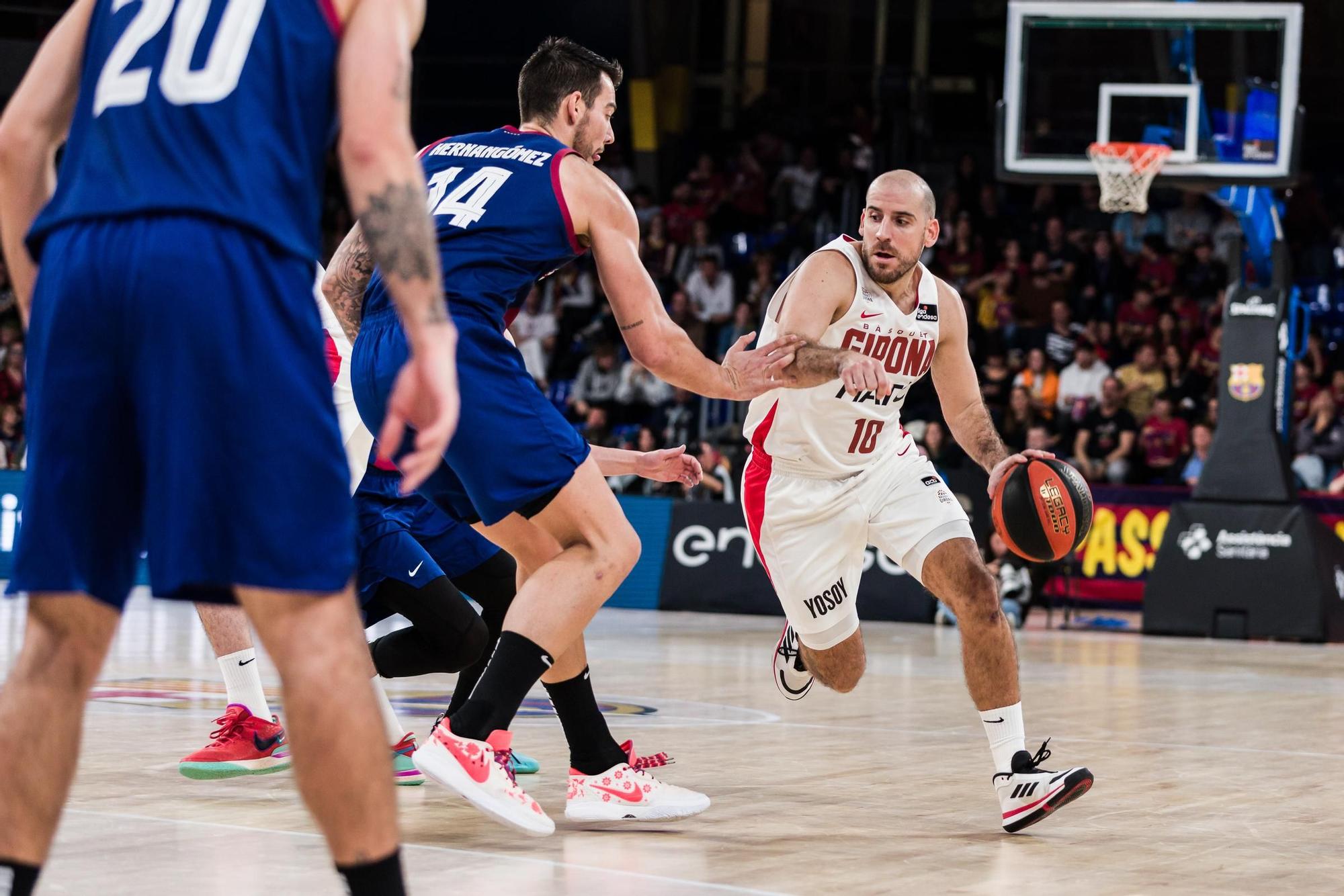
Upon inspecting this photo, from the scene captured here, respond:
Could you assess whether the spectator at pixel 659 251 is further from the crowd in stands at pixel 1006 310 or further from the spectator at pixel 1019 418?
the spectator at pixel 1019 418

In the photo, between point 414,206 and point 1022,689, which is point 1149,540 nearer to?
point 1022,689

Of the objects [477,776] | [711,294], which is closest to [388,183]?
[477,776]

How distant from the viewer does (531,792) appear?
530 cm

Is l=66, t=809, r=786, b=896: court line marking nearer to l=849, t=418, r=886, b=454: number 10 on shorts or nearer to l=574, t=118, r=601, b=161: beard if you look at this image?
l=574, t=118, r=601, b=161: beard

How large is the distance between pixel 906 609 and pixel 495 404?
10.5m

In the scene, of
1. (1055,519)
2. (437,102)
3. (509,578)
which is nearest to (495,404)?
(509,578)

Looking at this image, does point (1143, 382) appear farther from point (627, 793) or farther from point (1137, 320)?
point (627, 793)

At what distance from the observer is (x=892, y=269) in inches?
227

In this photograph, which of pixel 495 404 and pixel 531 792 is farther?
pixel 531 792

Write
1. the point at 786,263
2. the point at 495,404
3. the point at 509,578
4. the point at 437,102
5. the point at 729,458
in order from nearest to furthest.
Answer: the point at 495,404 → the point at 509,578 → the point at 729,458 → the point at 786,263 → the point at 437,102

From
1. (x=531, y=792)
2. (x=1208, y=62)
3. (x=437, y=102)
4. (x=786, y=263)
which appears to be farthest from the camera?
(x=437, y=102)

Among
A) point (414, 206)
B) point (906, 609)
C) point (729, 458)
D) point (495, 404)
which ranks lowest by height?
point (906, 609)

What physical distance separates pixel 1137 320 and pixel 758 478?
41.4 ft

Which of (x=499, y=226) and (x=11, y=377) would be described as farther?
(x=11, y=377)
